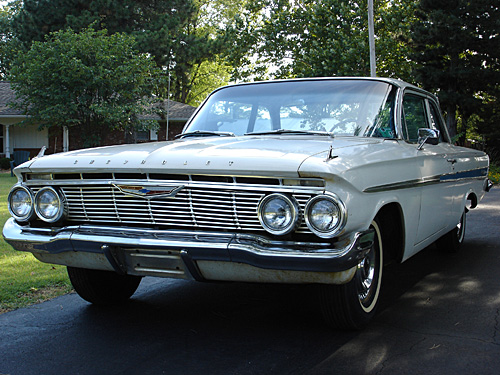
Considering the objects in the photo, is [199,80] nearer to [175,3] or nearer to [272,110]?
[175,3]

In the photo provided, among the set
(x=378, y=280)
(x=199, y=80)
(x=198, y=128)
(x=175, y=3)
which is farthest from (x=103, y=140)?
(x=199, y=80)

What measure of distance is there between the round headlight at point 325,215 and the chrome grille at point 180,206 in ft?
0.19

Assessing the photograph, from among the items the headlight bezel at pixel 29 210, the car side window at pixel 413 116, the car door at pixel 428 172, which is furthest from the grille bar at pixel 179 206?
the car side window at pixel 413 116

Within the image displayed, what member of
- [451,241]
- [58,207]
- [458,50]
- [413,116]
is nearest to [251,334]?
[58,207]

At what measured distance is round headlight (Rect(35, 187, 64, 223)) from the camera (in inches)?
150

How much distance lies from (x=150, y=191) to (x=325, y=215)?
108cm

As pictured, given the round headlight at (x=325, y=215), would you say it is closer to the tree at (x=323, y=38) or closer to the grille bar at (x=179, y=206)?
the grille bar at (x=179, y=206)

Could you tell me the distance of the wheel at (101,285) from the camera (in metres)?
4.32

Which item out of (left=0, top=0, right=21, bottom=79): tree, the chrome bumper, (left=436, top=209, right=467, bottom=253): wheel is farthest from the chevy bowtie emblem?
(left=0, top=0, right=21, bottom=79): tree

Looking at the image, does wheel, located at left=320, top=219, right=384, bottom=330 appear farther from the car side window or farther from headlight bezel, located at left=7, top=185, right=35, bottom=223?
headlight bezel, located at left=7, top=185, right=35, bottom=223

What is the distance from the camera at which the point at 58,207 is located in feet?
12.5

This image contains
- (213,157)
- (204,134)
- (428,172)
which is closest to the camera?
(213,157)

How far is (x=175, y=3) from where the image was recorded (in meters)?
35.6

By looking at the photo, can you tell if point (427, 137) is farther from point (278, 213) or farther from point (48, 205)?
point (48, 205)
